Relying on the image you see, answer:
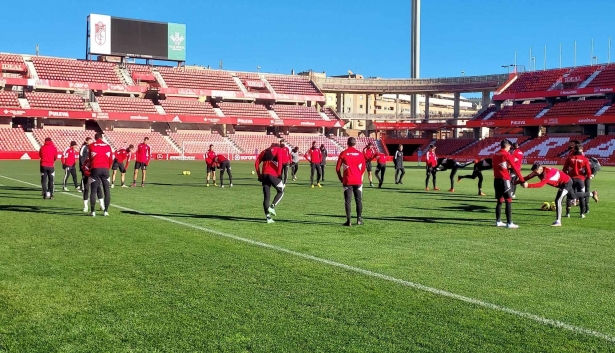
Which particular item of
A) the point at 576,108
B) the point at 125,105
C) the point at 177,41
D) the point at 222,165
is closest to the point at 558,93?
the point at 576,108

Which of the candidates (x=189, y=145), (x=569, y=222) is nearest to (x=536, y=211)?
(x=569, y=222)

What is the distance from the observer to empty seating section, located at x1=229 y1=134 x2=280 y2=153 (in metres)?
68.7

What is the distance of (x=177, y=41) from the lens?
244 feet

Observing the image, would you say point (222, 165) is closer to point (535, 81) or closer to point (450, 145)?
point (450, 145)

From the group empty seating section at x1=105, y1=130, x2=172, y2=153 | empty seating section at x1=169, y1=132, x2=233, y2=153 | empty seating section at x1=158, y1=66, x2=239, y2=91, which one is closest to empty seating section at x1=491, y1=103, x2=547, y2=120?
empty seating section at x1=169, y1=132, x2=233, y2=153

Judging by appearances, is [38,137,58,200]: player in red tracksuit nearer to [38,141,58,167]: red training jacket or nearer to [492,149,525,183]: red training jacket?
[38,141,58,167]: red training jacket

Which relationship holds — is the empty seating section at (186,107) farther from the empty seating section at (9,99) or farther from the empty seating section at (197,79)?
the empty seating section at (9,99)

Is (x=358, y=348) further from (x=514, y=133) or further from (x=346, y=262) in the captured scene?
(x=514, y=133)

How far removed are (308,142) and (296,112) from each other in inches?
215

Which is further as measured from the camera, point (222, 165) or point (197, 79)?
point (197, 79)

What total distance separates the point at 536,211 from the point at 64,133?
5461cm

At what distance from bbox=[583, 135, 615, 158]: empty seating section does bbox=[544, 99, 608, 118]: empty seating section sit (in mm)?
3193

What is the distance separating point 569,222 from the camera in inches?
543

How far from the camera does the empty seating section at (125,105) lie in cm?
6512
